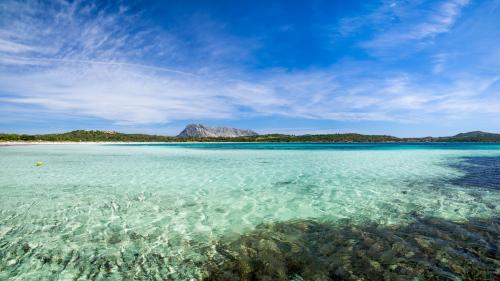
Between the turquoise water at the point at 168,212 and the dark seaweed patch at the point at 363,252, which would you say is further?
the turquoise water at the point at 168,212

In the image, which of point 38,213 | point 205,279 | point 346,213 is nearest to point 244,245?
point 205,279

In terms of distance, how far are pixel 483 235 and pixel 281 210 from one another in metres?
4.73

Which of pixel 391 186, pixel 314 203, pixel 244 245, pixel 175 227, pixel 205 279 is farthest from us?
pixel 391 186

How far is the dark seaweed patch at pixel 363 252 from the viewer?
4.39m

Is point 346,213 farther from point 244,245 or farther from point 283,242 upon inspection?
point 244,245

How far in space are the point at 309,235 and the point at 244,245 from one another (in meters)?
1.53

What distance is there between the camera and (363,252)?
5145 millimetres

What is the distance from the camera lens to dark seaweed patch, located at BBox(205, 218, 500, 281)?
14.4 ft

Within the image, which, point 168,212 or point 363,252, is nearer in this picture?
point 363,252

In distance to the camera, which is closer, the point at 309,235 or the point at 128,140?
the point at 309,235

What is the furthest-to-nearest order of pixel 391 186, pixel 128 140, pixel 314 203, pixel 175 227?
pixel 128 140 → pixel 391 186 → pixel 314 203 → pixel 175 227

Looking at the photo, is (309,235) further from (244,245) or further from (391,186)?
(391,186)

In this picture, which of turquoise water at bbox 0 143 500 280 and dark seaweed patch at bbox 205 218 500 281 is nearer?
dark seaweed patch at bbox 205 218 500 281

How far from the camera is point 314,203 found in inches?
359
